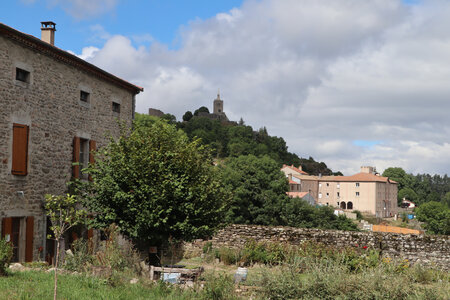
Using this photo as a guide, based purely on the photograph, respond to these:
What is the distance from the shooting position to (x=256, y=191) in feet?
154

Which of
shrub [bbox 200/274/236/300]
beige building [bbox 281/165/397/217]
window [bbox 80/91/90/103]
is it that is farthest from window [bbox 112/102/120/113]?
beige building [bbox 281/165/397/217]

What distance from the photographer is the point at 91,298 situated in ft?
27.4

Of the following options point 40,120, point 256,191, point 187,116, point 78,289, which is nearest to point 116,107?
point 40,120

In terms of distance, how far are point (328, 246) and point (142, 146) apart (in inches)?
301

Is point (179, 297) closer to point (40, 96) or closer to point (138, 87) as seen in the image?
point (40, 96)

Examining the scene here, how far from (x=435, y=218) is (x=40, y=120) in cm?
7672

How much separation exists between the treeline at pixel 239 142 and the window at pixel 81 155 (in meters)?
80.2

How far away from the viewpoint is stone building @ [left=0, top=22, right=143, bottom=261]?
43.4 ft

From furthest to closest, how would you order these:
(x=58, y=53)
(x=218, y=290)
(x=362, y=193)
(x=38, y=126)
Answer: (x=362, y=193)
(x=58, y=53)
(x=38, y=126)
(x=218, y=290)

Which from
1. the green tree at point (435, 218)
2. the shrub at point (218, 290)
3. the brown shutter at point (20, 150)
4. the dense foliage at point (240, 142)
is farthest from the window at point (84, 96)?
the dense foliage at point (240, 142)

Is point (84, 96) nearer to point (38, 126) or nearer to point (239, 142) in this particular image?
point (38, 126)

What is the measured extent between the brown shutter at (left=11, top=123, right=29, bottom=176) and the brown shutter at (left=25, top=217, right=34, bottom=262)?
164 cm

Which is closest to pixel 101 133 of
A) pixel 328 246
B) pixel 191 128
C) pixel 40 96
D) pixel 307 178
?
pixel 40 96

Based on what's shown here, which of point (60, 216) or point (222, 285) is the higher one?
point (60, 216)
